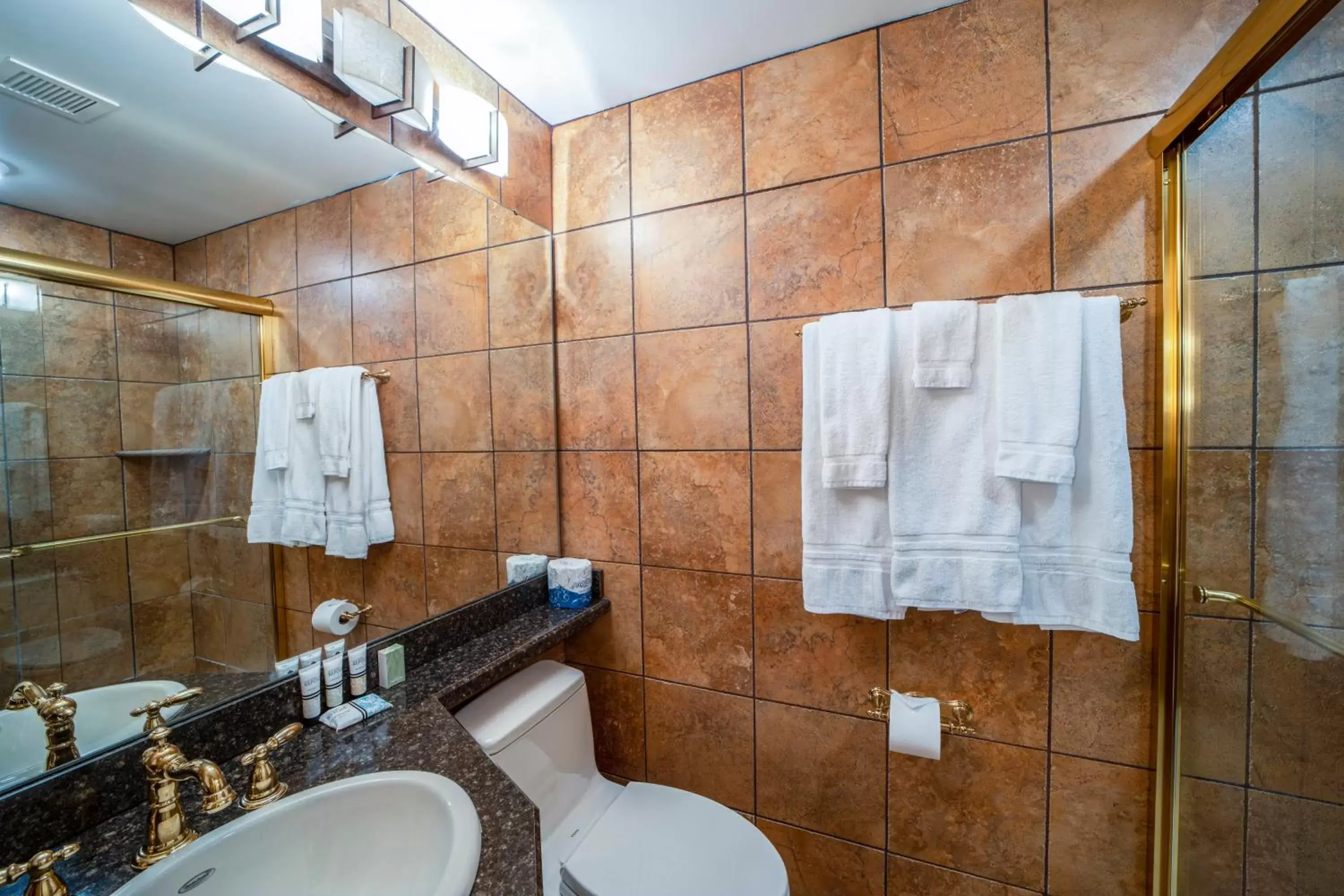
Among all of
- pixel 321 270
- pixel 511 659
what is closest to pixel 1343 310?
pixel 511 659

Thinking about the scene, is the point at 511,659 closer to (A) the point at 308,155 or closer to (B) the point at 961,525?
(B) the point at 961,525

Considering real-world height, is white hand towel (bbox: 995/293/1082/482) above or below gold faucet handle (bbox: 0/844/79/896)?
above

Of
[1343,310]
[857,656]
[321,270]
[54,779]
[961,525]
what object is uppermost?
[321,270]

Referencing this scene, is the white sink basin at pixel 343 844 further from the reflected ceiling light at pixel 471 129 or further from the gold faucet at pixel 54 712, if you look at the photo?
the reflected ceiling light at pixel 471 129

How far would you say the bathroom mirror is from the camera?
680mm

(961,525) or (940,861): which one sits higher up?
(961,525)

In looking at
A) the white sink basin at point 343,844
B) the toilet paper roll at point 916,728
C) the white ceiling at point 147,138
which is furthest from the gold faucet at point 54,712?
the toilet paper roll at point 916,728

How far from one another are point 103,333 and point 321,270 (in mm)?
359

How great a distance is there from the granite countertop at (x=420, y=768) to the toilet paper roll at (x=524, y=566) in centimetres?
25

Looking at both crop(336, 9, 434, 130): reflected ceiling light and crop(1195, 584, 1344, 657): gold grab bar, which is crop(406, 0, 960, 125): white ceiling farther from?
crop(1195, 584, 1344, 657): gold grab bar

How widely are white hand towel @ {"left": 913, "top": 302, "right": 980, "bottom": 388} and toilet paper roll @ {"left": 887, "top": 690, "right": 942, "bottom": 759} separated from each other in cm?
71

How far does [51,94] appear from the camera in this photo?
0.71 metres

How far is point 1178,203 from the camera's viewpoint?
982mm

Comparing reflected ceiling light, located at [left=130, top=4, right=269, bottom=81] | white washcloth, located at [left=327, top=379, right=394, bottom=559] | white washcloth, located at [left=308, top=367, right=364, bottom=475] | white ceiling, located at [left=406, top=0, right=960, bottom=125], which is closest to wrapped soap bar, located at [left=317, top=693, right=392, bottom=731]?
white washcloth, located at [left=327, top=379, right=394, bottom=559]
